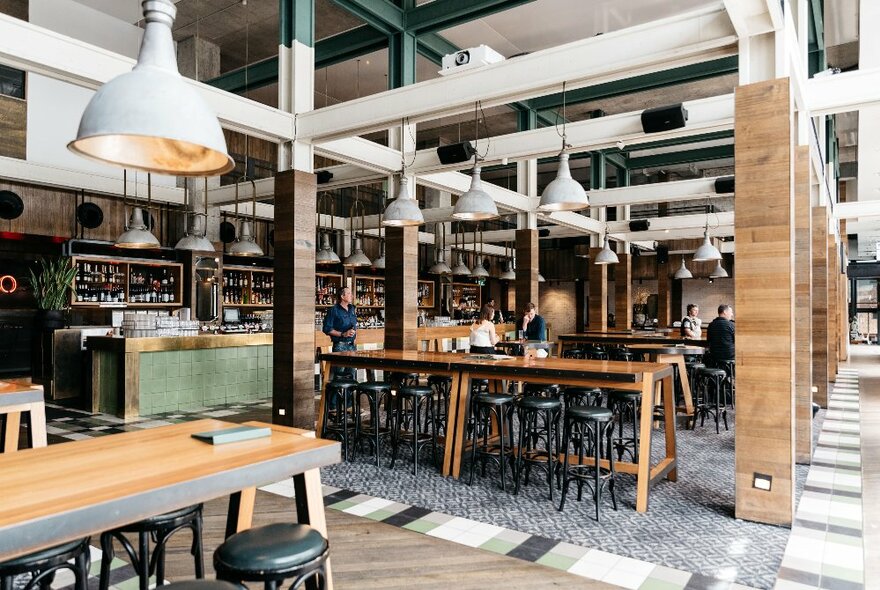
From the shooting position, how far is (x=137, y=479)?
6.63ft

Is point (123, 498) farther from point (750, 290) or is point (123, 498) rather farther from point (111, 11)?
point (111, 11)

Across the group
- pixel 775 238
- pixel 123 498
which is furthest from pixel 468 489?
pixel 123 498

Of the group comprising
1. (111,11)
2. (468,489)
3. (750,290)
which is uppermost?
(111,11)

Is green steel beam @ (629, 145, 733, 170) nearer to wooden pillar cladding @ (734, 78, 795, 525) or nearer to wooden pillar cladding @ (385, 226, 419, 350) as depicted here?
wooden pillar cladding @ (385, 226, 419, 350)

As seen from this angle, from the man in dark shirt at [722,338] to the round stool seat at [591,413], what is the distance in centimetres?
411

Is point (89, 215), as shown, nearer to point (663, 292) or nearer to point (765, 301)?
point (765, 301)

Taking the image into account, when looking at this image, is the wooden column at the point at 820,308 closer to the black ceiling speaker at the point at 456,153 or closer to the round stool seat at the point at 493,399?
the black ceiling speaker at the point at 456,153

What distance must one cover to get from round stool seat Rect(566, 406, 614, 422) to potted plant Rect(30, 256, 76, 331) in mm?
8111

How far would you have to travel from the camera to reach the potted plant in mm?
9086

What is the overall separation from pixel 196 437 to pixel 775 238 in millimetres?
3803

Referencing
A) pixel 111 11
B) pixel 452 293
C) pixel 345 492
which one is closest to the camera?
pixel 345 492

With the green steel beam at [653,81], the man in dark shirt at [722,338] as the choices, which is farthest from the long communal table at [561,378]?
the green steel beam at [653,81]

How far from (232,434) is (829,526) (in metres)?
3.94

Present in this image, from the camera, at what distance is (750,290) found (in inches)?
166
